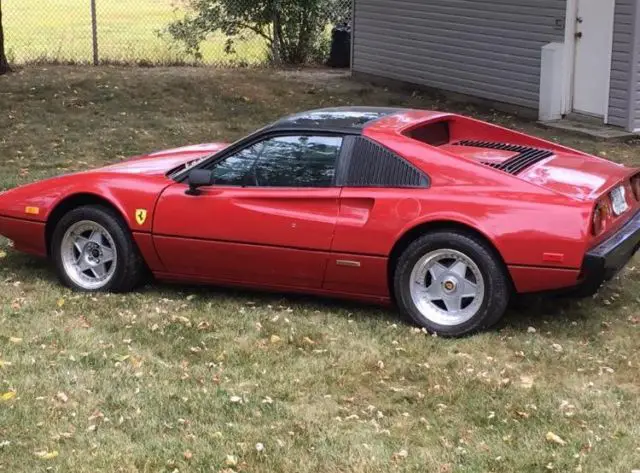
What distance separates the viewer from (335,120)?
616 cm

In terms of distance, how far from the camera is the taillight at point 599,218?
17.7 ft

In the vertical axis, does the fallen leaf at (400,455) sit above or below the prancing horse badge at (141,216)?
below

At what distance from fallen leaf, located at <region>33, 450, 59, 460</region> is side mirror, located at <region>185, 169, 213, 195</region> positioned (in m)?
2.27

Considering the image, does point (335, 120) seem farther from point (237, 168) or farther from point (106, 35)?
point (106, 35)

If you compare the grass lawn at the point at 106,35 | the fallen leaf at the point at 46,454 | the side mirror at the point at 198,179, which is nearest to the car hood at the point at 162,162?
the side mirror at the point at 198,179

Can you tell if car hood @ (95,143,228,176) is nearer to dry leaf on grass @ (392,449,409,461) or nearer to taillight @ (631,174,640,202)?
taillight @ (631,174,640,202)

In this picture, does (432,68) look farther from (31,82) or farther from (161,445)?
(161,445)

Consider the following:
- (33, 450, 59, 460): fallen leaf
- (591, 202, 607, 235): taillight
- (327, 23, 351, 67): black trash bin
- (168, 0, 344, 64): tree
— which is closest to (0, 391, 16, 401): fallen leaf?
(33, 450, 59, 460): fallen leaf

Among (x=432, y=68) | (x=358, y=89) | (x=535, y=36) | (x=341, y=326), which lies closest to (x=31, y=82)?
(x=358, y=89)

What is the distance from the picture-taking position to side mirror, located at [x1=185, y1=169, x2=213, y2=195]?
19.9 ft

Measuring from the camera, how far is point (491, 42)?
46.7 feet

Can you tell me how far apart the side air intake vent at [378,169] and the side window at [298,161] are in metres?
0.13

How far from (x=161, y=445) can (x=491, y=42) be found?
1115cm

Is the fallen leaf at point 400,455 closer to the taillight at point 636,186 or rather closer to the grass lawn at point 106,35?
the taillight at point 636,186
